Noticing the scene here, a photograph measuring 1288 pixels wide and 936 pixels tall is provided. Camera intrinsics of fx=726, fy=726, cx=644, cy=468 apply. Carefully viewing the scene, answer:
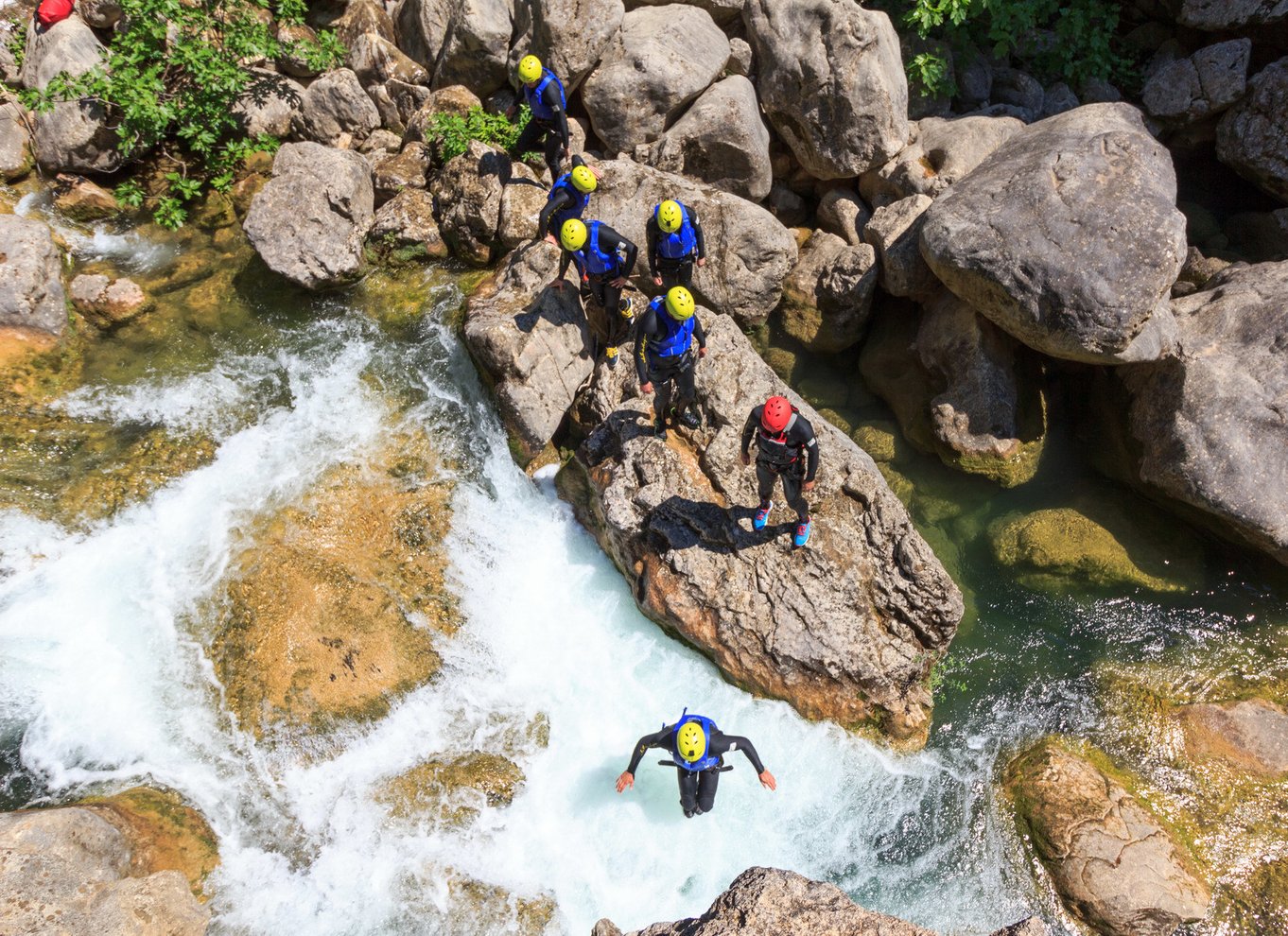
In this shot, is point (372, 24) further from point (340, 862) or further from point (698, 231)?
point (340, 862)

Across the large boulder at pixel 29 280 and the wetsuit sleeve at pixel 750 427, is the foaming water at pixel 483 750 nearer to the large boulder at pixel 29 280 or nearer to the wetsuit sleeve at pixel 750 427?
the large boulder at pixel 29 280

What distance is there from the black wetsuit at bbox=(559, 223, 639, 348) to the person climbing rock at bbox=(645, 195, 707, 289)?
0.35m

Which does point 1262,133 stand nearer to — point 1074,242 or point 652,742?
point 1074,242

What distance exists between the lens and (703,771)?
842 centimetres

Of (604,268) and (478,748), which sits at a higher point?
(604,268)

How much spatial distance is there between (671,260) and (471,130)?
16.9 feet

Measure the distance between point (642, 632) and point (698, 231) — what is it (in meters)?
5.81

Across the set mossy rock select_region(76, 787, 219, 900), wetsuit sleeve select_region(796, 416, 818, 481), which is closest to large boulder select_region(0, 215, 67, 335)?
mossy rock select_region(76, 787, 219, 900)

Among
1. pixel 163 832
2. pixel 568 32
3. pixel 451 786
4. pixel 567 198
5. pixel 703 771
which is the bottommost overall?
pixel 163 832

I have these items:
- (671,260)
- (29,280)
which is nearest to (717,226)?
(671,260)

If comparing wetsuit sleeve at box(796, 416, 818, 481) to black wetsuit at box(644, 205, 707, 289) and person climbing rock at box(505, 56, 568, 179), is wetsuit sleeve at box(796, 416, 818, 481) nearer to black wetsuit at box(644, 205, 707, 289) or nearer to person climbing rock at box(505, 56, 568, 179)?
black wetsuit at box(644, 205, 707, 289)

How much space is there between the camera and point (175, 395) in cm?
1141

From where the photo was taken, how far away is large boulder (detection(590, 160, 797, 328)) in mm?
11773

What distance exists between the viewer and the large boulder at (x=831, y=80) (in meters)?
11.9
